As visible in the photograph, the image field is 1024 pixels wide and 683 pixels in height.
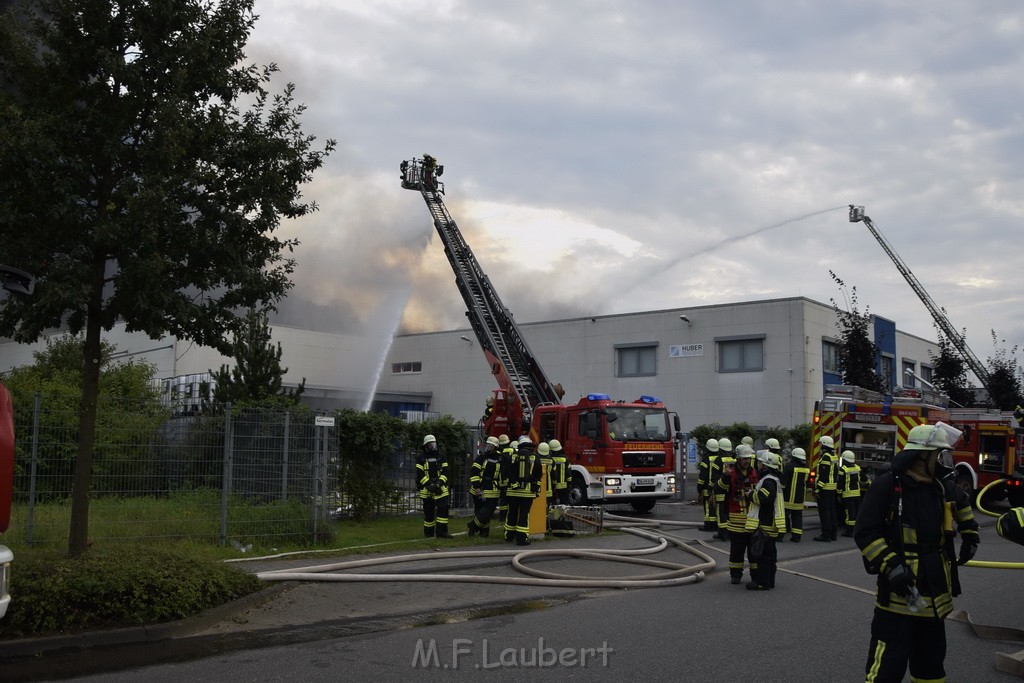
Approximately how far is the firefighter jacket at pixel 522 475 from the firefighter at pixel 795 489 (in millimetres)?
4101

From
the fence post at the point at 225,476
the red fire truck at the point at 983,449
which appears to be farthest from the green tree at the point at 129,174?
the red fire truck at the point at 983,449

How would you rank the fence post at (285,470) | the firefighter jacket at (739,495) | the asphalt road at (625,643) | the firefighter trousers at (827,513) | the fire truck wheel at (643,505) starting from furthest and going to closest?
1. the fire truck wheel at (643,505)
2. the firefighter trousers at (827,513)
3. the fence post at (285,470)
4. the firefighter jacket at (739,495)
5. the asphalt road at (625,643)

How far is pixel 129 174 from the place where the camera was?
9062mm

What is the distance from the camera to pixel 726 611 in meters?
8.96

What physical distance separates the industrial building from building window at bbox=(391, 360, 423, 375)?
6 cm

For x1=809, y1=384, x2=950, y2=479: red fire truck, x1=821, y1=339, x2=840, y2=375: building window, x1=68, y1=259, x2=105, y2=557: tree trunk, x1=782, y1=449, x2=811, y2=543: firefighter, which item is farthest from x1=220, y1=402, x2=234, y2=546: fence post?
x1=821, y1=339, x2=840, y2=375: building window

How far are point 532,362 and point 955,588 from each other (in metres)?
17.0

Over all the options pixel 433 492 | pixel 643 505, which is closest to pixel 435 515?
pixel 433 492

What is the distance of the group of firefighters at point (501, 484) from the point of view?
44.0 ft

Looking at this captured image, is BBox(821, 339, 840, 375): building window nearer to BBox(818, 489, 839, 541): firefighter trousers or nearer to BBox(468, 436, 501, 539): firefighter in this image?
BBox(818, 489, 839, 541): firefighter trousers

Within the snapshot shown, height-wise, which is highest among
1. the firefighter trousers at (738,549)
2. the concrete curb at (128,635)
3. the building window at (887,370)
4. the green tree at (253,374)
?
the building window at (887,370)

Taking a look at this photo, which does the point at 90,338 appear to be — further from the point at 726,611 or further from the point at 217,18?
the point at 726,611

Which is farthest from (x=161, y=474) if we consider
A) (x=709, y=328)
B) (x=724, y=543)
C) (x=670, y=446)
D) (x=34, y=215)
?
(x=709, y=328)

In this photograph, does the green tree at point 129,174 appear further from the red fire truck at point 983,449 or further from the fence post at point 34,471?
the red fire truck at point 983,449
